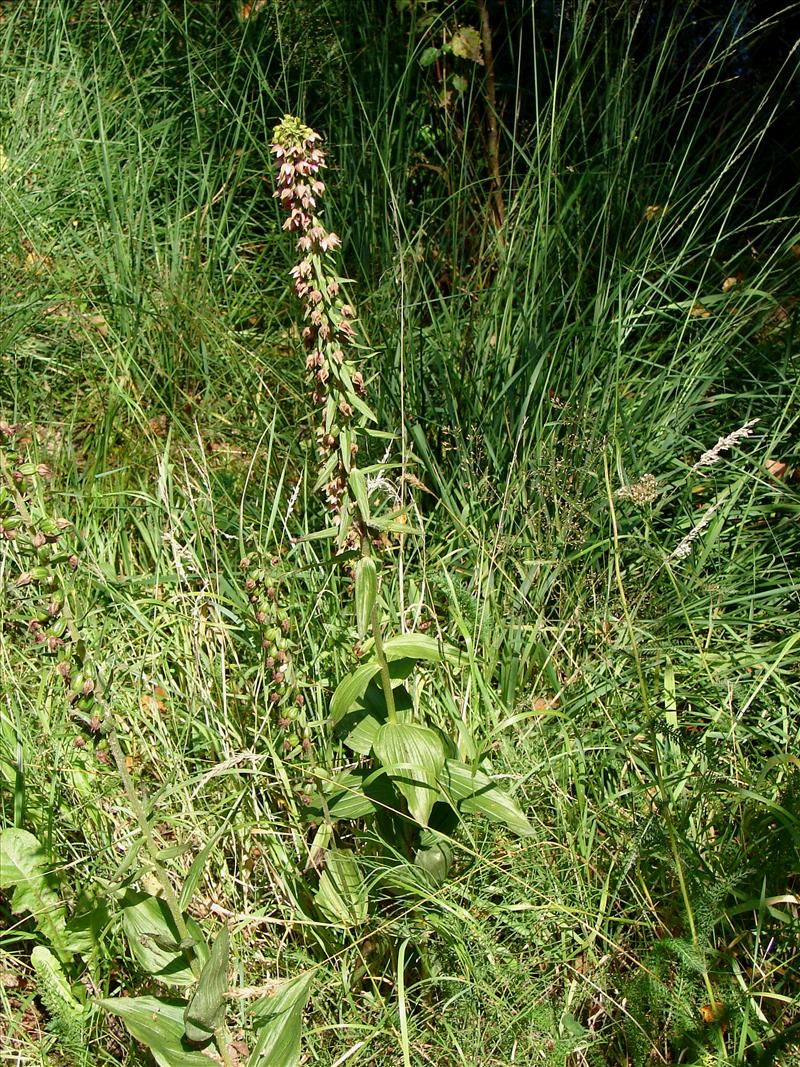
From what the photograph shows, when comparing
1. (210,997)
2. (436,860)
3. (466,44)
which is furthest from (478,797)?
(466,44)

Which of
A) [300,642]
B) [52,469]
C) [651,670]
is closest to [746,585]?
[651,670]

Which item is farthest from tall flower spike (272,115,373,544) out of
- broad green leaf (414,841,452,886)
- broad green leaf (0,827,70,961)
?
broad green leaf (0,827,70,961)

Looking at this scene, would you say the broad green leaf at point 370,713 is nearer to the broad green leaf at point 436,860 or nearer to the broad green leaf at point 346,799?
the broad green leaf at point 346,799

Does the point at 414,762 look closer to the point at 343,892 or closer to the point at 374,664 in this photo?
the point at 374,664


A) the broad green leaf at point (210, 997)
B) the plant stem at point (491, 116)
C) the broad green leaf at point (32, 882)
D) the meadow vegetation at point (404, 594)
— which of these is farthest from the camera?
the plant stem at point (491, 116)

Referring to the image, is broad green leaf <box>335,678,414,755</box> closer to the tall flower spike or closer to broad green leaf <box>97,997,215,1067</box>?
the tall flower spike

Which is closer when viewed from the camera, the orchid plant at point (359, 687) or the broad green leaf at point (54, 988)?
the orchid plant at point (359, 687)

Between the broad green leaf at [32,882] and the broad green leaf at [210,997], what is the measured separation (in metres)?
0.52

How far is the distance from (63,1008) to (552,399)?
68.2 inches

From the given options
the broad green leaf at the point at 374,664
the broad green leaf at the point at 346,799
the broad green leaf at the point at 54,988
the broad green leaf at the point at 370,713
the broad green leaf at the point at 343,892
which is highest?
the broad green leaf at the point at 374,664

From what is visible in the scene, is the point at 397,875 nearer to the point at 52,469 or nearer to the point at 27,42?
the point at 52,469

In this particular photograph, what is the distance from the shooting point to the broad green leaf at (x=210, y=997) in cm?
170

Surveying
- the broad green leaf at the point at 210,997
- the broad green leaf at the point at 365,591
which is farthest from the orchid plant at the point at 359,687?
the broad green leaf at the point at 210,997

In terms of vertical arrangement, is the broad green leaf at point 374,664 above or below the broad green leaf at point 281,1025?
above
